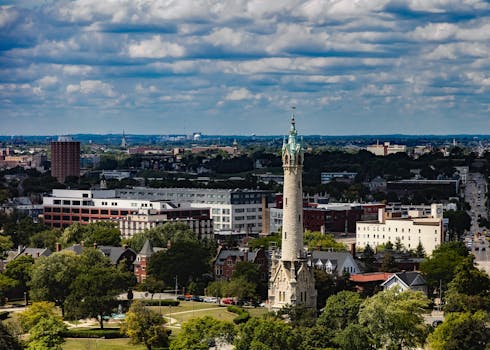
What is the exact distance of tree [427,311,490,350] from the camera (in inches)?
3317

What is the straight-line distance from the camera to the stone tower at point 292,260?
326ft

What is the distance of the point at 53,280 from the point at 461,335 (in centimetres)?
4194

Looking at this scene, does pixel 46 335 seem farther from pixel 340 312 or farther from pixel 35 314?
pixel 340 312

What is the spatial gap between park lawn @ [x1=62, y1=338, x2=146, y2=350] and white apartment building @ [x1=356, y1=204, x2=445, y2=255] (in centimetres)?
6621

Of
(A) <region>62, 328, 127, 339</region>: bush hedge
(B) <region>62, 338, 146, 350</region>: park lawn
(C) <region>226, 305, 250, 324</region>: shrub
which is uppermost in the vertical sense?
(C) <region>226, 305, 250, 324</region>: shrub

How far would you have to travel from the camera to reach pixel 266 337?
83.6 m

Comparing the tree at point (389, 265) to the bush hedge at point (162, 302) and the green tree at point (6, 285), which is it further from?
the green tree at point (6, 285)

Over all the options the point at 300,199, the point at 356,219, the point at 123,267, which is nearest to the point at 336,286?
the point at 300,199

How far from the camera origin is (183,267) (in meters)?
122

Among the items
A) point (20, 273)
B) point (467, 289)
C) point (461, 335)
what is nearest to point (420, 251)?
point (467, 289)

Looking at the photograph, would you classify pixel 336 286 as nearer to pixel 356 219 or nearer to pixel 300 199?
pixel 300 199

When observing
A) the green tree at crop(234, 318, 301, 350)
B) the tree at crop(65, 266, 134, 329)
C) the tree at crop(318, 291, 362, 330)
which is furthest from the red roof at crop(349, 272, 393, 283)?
the green tree at crop(234, 318, 301, 350)

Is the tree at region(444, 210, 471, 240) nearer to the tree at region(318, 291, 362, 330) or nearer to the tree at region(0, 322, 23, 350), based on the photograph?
the tree at region(318, 291, 362, 330)

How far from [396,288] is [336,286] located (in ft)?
41.6
